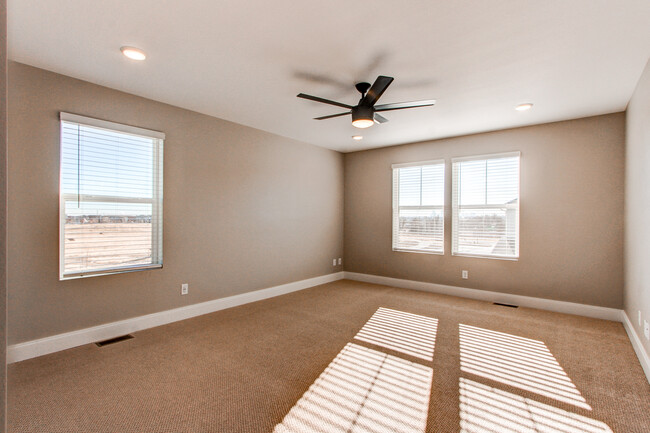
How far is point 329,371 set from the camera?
2475mm

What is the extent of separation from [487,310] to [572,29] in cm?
325

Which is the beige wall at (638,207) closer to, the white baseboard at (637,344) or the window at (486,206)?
the white baseboard at (637,344)

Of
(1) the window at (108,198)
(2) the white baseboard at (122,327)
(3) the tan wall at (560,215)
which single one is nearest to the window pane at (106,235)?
(1) the window at (108,198)

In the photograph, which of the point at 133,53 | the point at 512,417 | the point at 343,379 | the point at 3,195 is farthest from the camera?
the point at 133,53

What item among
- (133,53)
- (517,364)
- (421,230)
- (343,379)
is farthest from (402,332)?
(133,53)

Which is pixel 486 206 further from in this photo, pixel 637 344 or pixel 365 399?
pixel 365 399

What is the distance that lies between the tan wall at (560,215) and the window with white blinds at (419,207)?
0.43ft

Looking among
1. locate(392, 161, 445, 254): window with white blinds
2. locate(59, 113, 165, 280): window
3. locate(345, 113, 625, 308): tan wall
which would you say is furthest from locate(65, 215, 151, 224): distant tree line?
locate(345, 113, 625, 308): tan wall

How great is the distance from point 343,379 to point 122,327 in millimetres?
2367

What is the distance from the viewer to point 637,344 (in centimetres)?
284

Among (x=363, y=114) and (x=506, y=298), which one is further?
(x=506, y=298)

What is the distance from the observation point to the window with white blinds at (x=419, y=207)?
514 centimetres

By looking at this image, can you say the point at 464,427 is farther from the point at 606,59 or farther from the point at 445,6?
the point at 606,59

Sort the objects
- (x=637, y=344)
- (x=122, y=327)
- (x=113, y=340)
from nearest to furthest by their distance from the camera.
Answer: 1. (x=637, y=344)
2. (x=113, y=340)
3. (x=122, y=327)
